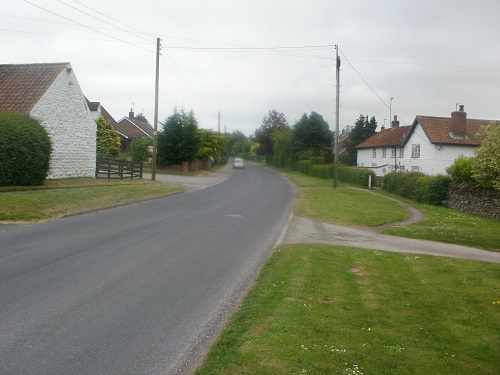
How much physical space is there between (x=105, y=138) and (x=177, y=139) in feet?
31.5

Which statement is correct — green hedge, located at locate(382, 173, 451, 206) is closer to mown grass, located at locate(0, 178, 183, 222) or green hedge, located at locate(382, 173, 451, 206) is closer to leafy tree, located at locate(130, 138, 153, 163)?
mown grass, located at locate(0, 178, 183, 222)

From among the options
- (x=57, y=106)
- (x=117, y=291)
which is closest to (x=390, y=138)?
(x=57, y=106)

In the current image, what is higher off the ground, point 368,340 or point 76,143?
point 76,143

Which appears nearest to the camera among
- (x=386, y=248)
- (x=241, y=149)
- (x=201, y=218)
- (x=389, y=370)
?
(x=389, y=370)

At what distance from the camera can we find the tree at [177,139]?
179 feet

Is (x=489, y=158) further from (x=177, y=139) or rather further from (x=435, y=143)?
(x=177, y=139)

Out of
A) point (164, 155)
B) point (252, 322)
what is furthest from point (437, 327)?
point (164, 155)

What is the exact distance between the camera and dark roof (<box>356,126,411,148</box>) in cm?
5568

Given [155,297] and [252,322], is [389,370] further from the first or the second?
[155,297]

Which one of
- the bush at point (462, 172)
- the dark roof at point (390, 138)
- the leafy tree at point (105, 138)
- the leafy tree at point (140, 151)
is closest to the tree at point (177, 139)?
the leafy tree at point (140, 151)

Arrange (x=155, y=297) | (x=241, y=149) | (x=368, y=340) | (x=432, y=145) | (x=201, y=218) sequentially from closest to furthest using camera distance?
1. (x=368, y=340)
2. (x=155, y=297)
3. (x=201, y=218)
4. (x=432, y=145)
5. (x=241, y=149)

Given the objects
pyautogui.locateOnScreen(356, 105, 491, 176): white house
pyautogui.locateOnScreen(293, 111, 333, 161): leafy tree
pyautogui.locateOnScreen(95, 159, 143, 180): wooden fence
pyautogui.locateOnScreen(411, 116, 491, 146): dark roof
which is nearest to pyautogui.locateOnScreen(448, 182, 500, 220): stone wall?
pyautogui.locateOnScreen(356, 105, 491, 176): white house

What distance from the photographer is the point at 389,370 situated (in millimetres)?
4867

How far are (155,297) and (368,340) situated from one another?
3.42 meters
